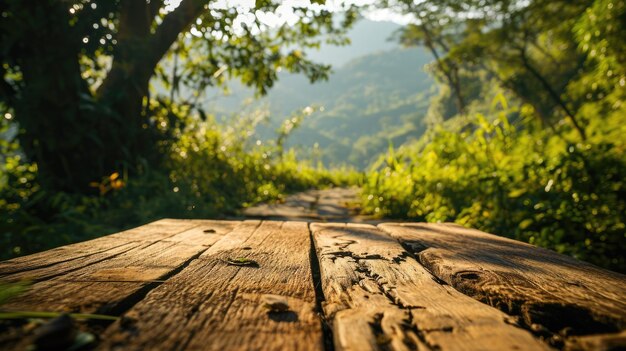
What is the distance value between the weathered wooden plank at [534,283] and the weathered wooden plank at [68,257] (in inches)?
35.7

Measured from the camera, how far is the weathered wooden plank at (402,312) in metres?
0.54

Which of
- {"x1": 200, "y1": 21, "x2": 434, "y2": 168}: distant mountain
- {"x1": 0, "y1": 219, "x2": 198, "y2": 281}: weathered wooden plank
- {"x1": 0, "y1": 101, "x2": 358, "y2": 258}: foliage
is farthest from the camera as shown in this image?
{"x1": 200, "y1": 21, "x2": 434, "y2": 168}: distant mountain

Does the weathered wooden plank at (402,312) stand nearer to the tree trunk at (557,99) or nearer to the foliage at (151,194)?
the foliage at (151,194)

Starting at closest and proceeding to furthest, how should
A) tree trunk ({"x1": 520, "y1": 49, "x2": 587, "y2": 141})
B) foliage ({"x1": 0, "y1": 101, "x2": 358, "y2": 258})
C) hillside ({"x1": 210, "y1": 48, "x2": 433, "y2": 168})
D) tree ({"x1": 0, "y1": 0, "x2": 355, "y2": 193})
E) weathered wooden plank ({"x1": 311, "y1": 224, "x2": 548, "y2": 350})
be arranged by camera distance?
weathered wooden plank ({"x1": 311, "y1": 224, "x2": 548, "y2": 350}) → foliage ({"x1": 0, "y1": 101, "x2": 358, "y2": 258}) → tree ({"x1": 0, "y1": 0, "x2": 355, "y2": 193}) → tree trunk ({"x1": 520, "y1": 49, "x2": 587, "y2": 141}) → hillside ({"x1": 210, "y1": 48, "x2": 433, "y2": 168})

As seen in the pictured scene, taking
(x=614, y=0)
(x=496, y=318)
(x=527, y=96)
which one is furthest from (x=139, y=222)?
(x=527, y=96)

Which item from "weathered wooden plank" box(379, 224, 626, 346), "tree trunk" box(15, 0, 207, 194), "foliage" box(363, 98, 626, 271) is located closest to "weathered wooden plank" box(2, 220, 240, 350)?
"weathered wooden plank" box(379, 224, 626, 346)

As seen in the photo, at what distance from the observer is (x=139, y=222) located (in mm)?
3111

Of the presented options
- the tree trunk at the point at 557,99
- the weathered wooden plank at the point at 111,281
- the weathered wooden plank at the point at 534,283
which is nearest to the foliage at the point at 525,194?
the weathered wooden plank at the point at 534,283

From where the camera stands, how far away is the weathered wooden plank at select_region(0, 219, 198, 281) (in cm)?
85

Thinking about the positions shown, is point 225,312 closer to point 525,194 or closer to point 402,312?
point 402,312

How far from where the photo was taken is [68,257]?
1.00 m

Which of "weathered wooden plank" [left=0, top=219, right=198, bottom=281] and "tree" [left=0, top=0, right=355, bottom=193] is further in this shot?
"tree" [left=0, top=0, right=355, bottom=193]

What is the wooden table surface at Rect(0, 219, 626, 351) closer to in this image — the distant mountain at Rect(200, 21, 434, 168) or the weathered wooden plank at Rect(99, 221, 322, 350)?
the weathered wooden plank at Rect(99, 221, 322, 350)

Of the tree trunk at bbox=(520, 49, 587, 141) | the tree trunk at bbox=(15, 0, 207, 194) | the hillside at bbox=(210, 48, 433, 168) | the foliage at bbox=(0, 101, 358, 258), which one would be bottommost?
the foliage at bbox=(0, 101, 358, 258)
